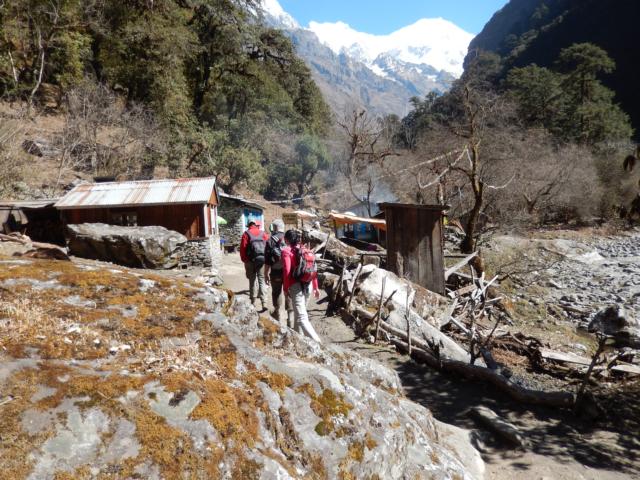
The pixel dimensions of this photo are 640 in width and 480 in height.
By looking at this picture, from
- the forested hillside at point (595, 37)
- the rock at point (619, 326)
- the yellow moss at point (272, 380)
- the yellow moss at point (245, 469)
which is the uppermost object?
the forested hillside at point (595, 37)

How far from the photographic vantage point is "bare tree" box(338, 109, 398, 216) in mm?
26475

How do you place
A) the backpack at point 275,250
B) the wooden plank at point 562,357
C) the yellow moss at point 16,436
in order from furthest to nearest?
the wooden plank at point 562,357 < the backpack at point 275,250 < the yellow moss at point 16,436

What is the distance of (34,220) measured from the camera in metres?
16.5

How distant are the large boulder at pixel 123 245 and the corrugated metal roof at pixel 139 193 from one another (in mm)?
1938

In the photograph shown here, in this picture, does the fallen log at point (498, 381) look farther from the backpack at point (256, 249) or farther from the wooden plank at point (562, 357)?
the backpack at point (256, 249)

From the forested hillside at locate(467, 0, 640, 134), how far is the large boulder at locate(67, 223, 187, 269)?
166ft

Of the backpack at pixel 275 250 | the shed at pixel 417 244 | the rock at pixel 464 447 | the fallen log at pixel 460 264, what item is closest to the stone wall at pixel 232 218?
the shed at pixel 417 244

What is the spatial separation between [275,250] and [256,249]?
1003 mm

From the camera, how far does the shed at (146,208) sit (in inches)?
603

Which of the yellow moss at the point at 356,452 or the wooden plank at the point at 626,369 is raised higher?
the yellow moss at the point at 356,452

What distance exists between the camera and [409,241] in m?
12.2

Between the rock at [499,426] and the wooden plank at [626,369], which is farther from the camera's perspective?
the wooden plank at [626,369]

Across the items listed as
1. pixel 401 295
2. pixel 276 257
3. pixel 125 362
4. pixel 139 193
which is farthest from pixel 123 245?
pixel 125 362

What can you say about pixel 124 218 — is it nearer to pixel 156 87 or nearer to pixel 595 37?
pixel 156 87
